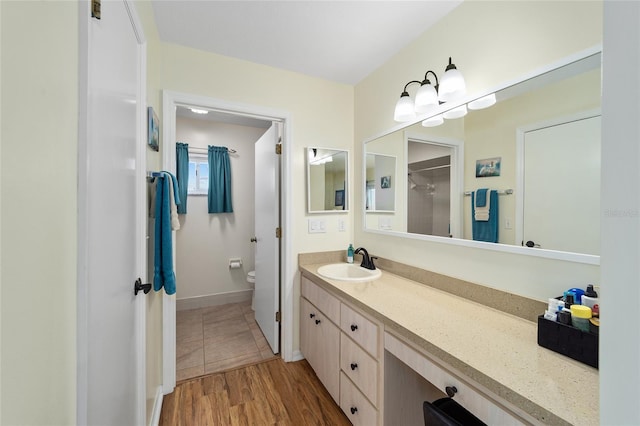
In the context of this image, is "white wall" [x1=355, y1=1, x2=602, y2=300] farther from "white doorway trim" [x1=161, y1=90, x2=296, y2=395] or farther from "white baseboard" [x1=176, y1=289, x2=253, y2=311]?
"white baseboard" [x1=176, y1=289, x2=253, y2=311]

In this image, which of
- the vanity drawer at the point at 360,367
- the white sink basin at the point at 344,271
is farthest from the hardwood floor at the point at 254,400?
the white sink basin at the point at 344,271

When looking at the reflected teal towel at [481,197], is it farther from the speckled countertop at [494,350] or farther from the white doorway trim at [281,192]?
the white doorway trim at [281,192]

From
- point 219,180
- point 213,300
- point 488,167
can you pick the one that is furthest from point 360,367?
point 219,180

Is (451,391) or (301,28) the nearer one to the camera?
(451,391)

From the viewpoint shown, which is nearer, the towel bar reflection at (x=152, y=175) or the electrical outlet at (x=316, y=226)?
the towel bar reflection at (x=152, y=175)

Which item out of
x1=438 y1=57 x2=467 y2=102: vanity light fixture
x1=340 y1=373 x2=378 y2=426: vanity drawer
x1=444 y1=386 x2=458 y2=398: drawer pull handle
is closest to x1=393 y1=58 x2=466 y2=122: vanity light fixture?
x1=438 y1=57 x2=467 y2=102: vanity light fixture

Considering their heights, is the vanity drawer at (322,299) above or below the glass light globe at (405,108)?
below

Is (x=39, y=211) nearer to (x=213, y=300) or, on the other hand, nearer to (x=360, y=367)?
(x=360, y=367)

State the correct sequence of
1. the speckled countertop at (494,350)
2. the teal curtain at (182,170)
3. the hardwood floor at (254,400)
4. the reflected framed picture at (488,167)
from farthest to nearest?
1. the teal curtain at (182,170)
2. the hardwood floor at (254,400)
3. the reflected framed picture at (488,167)
4. the speckled countertop at (494,350)

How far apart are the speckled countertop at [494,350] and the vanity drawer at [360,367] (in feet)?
0.82

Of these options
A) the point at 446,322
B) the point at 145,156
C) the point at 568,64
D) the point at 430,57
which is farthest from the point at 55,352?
the point at 430,57

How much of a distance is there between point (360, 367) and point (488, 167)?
4.04 ft

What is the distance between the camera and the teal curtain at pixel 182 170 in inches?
118

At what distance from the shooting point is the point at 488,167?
130 cm
